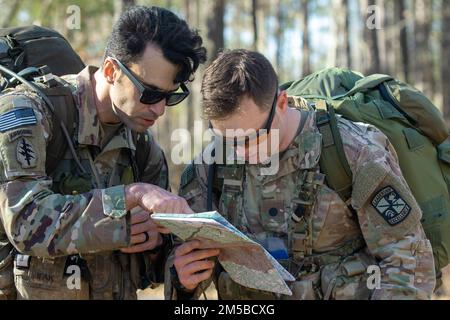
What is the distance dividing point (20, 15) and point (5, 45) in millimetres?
16761

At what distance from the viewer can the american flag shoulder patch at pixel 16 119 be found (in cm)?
296

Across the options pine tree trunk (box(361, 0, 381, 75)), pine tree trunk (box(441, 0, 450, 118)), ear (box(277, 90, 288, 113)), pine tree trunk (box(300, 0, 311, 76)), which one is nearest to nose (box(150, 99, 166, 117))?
ear (box(277, 90, 288, 113))

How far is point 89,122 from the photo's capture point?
3332mm

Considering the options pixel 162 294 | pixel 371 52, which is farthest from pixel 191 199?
pixel 371 52

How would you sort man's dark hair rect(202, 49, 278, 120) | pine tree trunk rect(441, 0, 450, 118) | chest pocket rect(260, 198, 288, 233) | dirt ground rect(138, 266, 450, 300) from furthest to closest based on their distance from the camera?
pine tree trunk rect(441, 0, 450, 118), dirt ground rect(138, 266, 450, 300), chest pocket rect(260, 198, 288, 233), man's dark hair rect(202, 49, 278, 120)

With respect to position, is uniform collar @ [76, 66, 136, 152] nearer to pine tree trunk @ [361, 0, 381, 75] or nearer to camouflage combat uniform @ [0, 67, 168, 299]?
camouflage combat uniform @ [0, 67, 168, 299]

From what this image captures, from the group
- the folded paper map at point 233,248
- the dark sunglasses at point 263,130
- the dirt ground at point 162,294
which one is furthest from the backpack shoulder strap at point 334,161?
the dirt ground at point 162,294

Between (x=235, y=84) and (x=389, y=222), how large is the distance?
951mm

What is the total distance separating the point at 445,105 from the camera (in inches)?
549

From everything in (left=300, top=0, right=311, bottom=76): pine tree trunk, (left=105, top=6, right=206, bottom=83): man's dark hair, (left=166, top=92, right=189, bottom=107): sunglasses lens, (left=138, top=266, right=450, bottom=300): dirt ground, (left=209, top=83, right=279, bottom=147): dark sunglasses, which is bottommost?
(left=138, top=266, right=450, bottom=300): dirt ground

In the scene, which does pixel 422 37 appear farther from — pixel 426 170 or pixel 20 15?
pixel 426 170

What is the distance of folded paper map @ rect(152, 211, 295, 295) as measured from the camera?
2637mm

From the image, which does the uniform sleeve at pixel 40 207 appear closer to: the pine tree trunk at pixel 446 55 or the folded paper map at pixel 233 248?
the folded paper map at pixel 233 248
